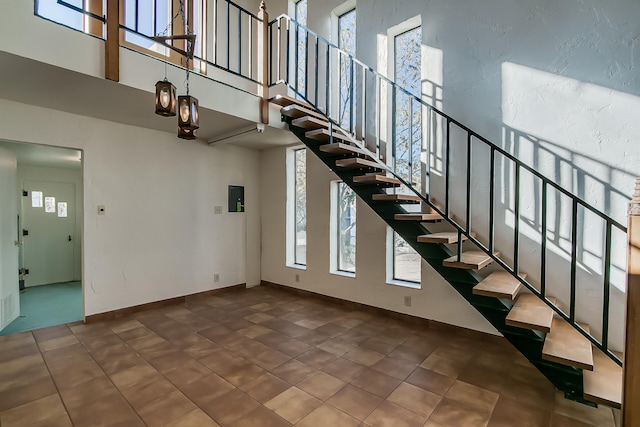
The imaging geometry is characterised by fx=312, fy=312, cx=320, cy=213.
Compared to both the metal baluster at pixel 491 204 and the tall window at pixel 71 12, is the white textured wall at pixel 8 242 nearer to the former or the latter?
the tall window at pixel 71 12

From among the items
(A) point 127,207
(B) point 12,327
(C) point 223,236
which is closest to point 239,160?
(C) point 223,236

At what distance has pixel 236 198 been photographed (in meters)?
5.44

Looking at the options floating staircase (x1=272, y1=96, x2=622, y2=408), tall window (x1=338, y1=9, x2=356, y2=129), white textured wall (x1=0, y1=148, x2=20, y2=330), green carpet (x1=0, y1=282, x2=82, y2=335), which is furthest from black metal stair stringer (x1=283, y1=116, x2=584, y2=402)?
green carpet (x1=0, y1=282, x2=82, y2=335)

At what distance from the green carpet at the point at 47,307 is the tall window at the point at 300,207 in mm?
3167

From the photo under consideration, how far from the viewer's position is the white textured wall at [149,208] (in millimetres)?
3814

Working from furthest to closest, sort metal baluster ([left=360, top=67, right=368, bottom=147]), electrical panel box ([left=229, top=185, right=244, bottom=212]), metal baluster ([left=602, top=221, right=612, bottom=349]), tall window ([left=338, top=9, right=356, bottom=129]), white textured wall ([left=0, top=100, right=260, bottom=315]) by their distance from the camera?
electrical panel box ([left=229, top=185, right=244, bottom=212])
tall window ([left=338, top=9, right=356, bottom=129])
metal baluster ([left=360, top=67, right=368, bottom=147])
white textured wall ([left=0, top=100, right=260, bottom=315])
metal baluster ([left=602, top=221, right=612, bottom=349])

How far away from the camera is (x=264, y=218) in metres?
5.79

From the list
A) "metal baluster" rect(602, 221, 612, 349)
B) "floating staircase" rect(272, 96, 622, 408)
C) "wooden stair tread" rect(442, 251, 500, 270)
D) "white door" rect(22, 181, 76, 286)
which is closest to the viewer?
"metal baluster" rect(602, 221, 612, 349)

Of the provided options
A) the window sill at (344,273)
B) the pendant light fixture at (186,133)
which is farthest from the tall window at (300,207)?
the pendant light fixture at (186,133)

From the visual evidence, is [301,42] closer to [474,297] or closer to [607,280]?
[474,297]

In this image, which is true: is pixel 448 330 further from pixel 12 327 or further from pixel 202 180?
pixel 12 327

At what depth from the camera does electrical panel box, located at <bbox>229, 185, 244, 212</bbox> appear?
537 cm

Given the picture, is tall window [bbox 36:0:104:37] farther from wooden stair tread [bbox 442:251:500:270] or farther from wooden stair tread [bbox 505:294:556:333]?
wooden stair tread [bbox 505:294:556:333]

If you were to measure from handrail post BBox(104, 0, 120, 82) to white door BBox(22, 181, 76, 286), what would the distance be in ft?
16.0
